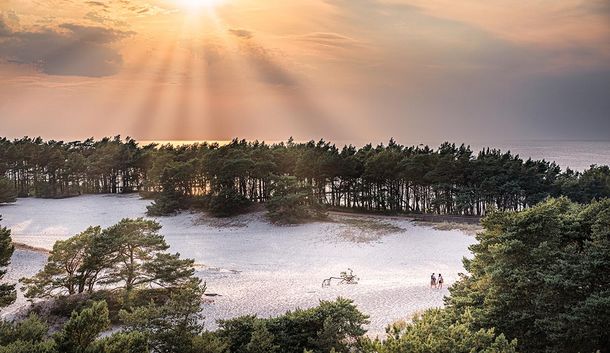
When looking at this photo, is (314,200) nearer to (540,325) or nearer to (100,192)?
(540,325)

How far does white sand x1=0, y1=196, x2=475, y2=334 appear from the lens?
25.8m

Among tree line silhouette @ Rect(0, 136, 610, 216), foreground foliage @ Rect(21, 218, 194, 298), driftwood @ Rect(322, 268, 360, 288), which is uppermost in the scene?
tree line silhouette @ Rect(0, 136, 610, 216)

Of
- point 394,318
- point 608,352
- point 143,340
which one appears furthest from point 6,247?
point 608,352

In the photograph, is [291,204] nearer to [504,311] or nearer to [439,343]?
[504,311]

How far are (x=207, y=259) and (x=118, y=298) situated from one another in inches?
647

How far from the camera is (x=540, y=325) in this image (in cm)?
1414

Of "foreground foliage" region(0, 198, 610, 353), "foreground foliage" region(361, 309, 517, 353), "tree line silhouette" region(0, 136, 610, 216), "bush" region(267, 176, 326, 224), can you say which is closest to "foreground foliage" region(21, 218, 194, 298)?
"foreground foliage" region(0, 198, 610, 353)

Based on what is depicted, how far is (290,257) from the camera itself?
130 ft

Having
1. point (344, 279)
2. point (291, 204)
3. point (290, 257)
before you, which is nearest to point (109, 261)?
point (344, 279)

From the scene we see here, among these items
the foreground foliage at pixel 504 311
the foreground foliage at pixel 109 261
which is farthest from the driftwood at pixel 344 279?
the foreground foliage at pixel 504 311

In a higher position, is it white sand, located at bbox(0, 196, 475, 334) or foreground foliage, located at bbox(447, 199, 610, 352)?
foreground foliage, located at bbox(447, 199, 610, 352)

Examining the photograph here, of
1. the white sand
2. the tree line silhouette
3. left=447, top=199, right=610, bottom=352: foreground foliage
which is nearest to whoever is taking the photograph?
left=447, top=199, right=610, bottom=352: foreground foliage

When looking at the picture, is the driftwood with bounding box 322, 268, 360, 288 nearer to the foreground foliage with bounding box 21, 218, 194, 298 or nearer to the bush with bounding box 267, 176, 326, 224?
A: the foreground foliage with bounding box 21, 218, 194, 298

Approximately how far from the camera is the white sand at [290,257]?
1016 inches
